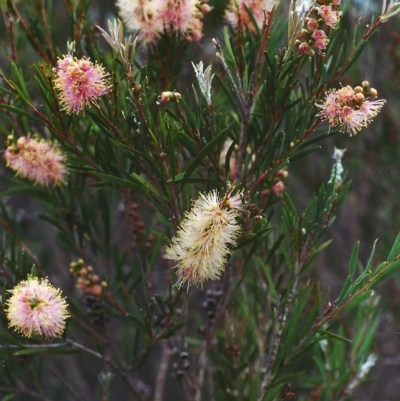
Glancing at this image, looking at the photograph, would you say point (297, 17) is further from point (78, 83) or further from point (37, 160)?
point (37, 160)

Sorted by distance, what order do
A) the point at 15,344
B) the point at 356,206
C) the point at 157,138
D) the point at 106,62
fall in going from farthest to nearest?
1. the point at 356,206
2. the point at 106,62
3. the point at 15,344
4. the point at 157,138

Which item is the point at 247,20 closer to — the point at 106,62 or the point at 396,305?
the point at 106,62

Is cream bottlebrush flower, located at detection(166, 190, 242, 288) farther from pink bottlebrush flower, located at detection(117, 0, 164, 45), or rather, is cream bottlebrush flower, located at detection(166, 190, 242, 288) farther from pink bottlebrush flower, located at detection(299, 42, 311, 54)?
pink bottlebrush flower, located at detection(117, 0, 164, 45)

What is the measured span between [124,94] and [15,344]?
0.47 metres

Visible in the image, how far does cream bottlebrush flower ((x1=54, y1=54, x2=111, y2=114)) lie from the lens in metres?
0.89

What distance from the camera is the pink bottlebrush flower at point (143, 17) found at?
3.52 ft

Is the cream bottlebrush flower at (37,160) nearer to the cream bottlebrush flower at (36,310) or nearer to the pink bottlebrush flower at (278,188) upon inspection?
the cream bottlebrush flower at (36,310)

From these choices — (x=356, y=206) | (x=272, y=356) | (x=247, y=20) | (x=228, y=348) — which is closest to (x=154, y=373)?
(x=356, y=206)

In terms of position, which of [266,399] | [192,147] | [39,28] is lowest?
[266,399]

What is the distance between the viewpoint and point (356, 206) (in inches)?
107

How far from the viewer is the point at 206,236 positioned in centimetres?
86

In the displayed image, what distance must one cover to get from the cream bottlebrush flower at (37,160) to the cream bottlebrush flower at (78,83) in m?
0.20

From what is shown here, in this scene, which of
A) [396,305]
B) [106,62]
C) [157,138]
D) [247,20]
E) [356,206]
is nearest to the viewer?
[157,138]

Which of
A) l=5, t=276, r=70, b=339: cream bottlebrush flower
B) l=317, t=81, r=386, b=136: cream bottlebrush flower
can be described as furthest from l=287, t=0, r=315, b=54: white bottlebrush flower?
l=5, t=276, r=70, b=339: cream bottlebrush flower
